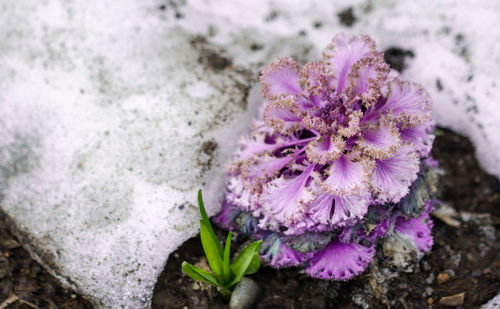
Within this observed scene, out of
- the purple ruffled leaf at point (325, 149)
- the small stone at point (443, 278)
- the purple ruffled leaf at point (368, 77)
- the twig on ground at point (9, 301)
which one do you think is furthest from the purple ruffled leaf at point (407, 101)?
the twig on ground at point (9, 301)

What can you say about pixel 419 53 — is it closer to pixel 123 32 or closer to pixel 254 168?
pixel 254 168

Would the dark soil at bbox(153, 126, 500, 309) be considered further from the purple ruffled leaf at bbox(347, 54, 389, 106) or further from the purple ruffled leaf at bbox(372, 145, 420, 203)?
the purple ruffled leaf at bbox(347, 54, 389, 106)

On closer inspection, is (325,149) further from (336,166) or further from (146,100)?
(146,100)

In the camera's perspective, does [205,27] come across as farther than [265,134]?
Yes

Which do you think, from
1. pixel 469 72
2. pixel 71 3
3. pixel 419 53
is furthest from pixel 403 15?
pixel 71 3

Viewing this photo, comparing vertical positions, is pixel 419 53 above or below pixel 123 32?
below
